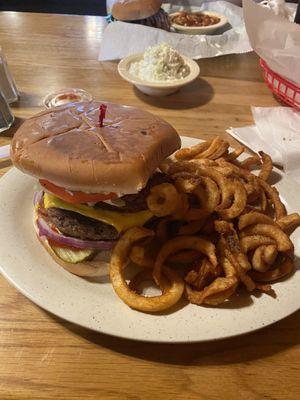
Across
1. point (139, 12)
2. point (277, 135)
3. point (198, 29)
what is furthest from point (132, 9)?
point (277, 135)

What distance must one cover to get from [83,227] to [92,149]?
25cm

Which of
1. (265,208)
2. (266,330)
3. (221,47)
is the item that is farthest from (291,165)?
(221,47)

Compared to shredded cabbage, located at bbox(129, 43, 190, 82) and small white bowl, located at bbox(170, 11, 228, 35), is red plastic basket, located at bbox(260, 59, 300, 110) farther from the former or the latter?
small white bowl, located at bbox(170, 11, 228, 35)

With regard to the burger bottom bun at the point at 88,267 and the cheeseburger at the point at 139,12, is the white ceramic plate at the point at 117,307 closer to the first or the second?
the burger bottom bun at the point at 88,267

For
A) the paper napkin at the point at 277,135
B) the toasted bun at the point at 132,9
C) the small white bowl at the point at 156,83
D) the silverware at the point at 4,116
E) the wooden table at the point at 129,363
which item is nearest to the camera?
the wooden table at the point at 129,363

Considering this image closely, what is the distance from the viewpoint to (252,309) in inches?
43.0

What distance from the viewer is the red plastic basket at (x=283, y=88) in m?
2.07

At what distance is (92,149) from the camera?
1.17m

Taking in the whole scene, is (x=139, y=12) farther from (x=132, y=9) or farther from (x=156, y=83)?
(x=156, y=83)

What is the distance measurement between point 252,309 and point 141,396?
1.22 ft

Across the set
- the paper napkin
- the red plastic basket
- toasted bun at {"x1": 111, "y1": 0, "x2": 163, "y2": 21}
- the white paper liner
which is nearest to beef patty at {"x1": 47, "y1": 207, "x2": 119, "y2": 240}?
the paper napkin

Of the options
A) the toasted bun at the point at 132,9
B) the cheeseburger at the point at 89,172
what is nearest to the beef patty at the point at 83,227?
the cheeseburger at the point at 89,172

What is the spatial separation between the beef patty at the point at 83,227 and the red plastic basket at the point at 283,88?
1.35 metres

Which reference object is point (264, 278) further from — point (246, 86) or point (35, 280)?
point (246, 86)
